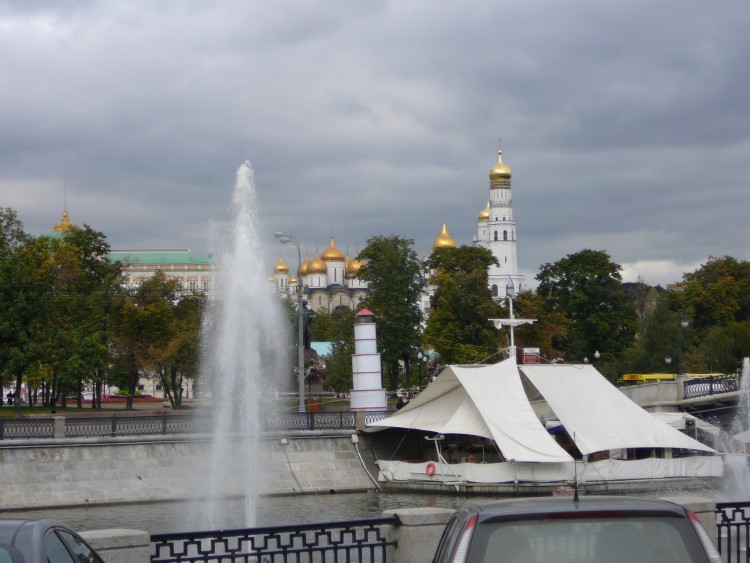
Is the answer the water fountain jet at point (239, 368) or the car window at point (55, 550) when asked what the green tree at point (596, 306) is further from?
the car window at point (55, 550)

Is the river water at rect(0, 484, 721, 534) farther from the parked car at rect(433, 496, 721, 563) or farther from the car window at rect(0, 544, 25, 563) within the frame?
the parked car at rect(433, 496, 721, 563)

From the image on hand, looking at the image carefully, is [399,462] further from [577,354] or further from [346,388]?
[346,388]

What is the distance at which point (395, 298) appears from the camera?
6462cm

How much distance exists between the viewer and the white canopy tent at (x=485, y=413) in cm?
3372

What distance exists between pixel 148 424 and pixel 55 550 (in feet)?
96.6

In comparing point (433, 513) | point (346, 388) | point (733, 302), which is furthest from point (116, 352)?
point (433, 513)

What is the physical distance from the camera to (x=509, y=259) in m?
160

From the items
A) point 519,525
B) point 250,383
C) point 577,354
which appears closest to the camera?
point 519,525

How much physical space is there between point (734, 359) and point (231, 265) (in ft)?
146

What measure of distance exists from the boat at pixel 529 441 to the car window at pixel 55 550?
85.8ft

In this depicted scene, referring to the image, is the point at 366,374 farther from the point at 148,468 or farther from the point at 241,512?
the point at 241,512

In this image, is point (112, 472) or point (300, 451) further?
point (300, 451)

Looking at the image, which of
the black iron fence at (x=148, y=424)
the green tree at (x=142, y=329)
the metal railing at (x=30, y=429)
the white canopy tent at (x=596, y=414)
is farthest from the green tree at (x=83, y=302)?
the white canopy tent at (x=596, y=414)

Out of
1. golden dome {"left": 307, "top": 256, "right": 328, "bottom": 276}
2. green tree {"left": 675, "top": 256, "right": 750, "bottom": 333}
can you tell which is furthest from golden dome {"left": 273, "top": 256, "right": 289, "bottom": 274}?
green tree {"left": 675, "top": 256, "right": 750, "bottom": 333}
